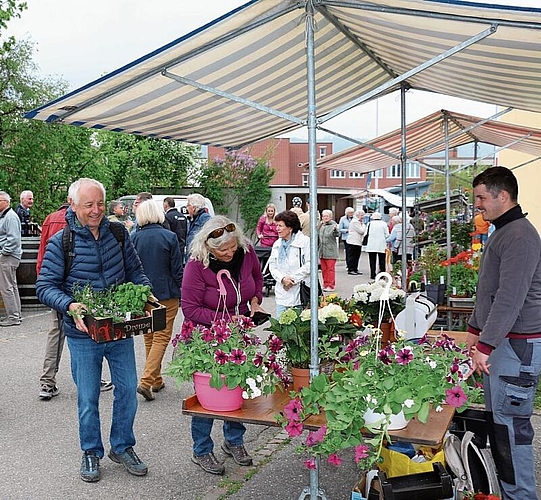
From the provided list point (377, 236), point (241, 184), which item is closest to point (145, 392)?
point (377, 236)

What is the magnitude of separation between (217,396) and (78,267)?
1.40 m

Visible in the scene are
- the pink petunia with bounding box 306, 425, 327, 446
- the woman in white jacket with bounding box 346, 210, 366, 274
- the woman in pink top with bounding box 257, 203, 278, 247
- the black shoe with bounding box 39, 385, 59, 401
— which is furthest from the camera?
the woman in white jacket with bounding box 346, 210, 366, 274

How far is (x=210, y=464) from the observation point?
4527mm

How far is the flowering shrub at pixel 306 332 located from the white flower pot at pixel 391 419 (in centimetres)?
49

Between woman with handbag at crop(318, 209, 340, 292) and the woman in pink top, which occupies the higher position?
the woman in pink top

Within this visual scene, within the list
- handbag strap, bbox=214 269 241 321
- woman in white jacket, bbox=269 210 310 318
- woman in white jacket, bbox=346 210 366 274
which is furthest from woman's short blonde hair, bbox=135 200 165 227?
woman in white jacket, bbox=346 210 366 274

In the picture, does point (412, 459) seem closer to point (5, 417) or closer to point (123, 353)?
point (123, 353)

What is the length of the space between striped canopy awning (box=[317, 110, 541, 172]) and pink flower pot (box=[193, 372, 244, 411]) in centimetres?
395

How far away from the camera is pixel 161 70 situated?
3.69m

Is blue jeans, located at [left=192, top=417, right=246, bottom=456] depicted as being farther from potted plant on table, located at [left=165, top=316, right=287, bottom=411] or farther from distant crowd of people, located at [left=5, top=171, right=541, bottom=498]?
potted plant on table, located at [left=165, top=316, right=287, bottom=411]

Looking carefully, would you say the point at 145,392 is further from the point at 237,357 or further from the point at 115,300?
the point at 237,357

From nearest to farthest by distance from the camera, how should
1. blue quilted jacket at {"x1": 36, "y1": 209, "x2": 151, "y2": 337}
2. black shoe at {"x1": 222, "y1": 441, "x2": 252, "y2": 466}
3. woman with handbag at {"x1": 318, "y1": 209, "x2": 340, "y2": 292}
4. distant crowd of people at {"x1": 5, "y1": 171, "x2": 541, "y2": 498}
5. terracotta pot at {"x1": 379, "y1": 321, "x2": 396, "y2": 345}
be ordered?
1. distant crowd of people at {"x1": 5, "y1": 171, "x2": 541, "y2": 498}
2. blue quilted jacket at {"x1": 36, "y1": 209, "x2": 151, "y2": 337}
3. black shoe at {"x1": 222, "y1": 441, "x2": 252, "y2": 466}
4. terracotta pot at {"x1": 379, "y1": 321, "x2": 396, "y2": 345}
5. woman with handbag at {"x1": 318, "y1": 209, "x2": 340, "y2": 292}

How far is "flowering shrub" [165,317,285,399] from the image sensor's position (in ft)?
11.6

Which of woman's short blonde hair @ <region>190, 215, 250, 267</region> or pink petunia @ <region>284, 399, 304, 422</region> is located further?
woman's short blonde hair @ <region>190, 215, 250, 267</region>
